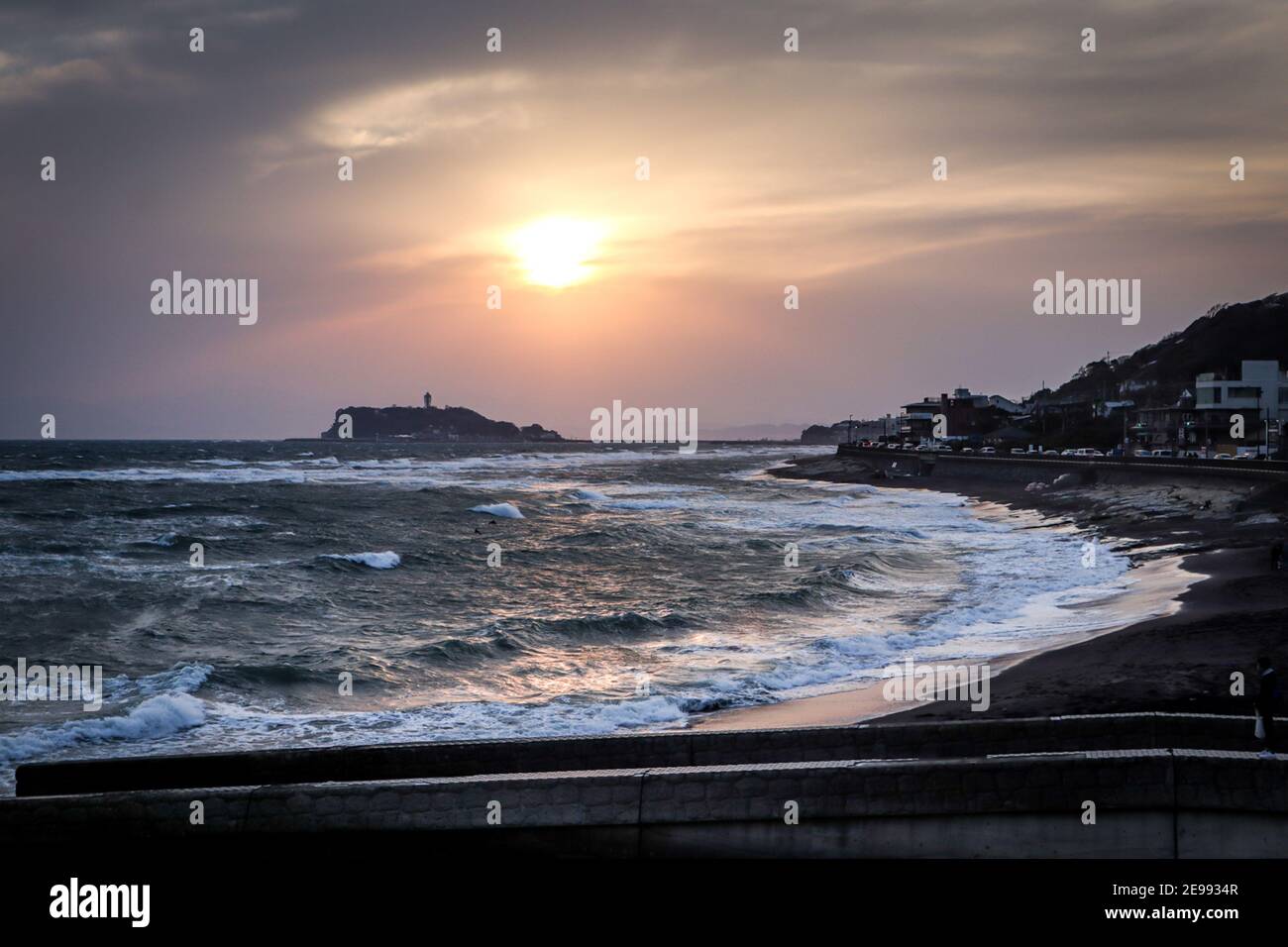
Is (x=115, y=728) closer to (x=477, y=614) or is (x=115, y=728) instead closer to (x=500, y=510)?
(x=477, y=614)

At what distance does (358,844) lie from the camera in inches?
328

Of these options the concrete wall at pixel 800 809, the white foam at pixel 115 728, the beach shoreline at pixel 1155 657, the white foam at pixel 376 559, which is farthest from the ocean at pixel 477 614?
the concrete wall at pixel 800 809

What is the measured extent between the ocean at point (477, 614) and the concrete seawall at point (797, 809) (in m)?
6.52

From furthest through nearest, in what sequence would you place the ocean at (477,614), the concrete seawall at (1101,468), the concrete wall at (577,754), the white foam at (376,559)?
the concrete seawall at (1101,468) < the white foam at (376,559) < the ocean at (477,614) < the concrete wall at (577,754)

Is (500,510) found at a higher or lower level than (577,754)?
lower

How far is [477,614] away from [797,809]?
63.8 feet

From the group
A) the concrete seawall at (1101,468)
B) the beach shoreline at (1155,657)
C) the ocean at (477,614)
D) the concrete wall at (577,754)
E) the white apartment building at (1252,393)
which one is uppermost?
the white apartment building at (1252,393)

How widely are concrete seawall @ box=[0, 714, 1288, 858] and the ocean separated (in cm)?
652

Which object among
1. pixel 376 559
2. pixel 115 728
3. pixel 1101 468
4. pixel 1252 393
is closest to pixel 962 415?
pixel 1252 393

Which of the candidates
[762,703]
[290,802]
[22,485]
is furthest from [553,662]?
[22,485]

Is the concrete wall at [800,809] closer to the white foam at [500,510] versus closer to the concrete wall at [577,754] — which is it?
the concrete wall at [577,754]

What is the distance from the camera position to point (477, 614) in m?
26.8

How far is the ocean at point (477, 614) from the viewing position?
53.9 ft
